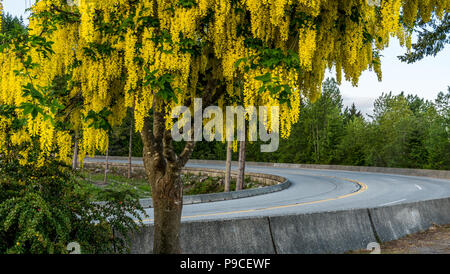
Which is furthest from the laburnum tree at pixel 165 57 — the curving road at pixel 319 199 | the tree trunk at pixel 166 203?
the curving road at pixel 319 199

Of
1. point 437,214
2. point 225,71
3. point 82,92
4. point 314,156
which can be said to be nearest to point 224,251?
point 225,71

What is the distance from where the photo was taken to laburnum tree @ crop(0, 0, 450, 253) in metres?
5.74

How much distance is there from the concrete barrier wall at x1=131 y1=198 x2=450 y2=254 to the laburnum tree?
1.40 feet

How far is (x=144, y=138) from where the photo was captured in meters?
7.32

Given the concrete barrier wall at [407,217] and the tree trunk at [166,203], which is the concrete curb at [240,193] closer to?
the concrete barrier wall at [407,217]

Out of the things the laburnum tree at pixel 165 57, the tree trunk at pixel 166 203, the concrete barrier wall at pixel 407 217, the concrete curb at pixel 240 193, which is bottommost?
the concrete curb at pixel 240 193

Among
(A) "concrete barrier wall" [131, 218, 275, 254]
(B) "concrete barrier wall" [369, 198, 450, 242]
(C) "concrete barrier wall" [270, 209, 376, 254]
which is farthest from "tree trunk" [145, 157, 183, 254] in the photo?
(B) "concrete barrier wall" [369, 198, 450, 242]

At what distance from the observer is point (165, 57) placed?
5812 mm

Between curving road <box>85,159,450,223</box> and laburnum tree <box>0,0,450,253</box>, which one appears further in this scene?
curving road <box>85,159,450,223</box>

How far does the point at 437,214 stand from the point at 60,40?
1070 centimetres

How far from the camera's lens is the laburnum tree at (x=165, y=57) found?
574cm

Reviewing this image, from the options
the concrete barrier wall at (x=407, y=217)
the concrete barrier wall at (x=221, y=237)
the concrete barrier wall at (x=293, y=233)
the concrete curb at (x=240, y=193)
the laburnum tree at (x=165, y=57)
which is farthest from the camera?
the concrete curb at (x=240, y=193)

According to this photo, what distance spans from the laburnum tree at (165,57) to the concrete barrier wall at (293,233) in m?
0.43

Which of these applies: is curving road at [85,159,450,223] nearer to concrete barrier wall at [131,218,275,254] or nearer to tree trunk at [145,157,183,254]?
concrete barrier wall at [131,218,275,254]
